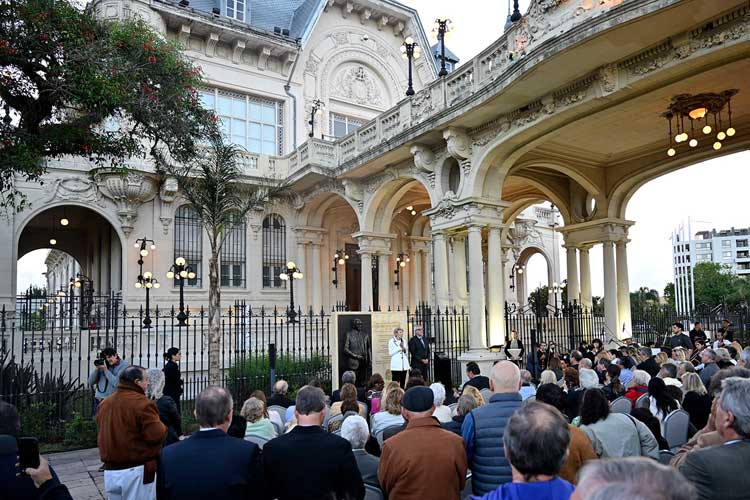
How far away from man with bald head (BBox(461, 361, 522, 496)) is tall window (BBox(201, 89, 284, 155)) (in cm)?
2289

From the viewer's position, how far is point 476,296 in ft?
52.5

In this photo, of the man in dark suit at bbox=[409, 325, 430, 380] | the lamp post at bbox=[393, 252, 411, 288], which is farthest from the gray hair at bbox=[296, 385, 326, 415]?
the lamp post at bbox=[393, 252, 411, 288]

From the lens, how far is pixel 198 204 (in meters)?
13.6

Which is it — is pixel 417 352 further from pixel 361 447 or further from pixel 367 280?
pixel 361 447

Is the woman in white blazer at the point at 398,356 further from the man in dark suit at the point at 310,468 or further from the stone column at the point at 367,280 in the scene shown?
the man in dark suit at the point at 310,468

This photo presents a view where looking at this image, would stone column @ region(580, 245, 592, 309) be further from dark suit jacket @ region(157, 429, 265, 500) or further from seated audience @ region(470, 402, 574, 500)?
seated audience @ region(470, 402, 574, 500)

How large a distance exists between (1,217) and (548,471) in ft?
75.4

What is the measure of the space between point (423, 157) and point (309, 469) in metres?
14.9

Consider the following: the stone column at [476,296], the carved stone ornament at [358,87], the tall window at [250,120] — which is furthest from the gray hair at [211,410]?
the carved stone ornament at [358,87]

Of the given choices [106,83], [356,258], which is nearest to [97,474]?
[106,83]

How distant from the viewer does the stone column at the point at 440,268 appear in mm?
17500

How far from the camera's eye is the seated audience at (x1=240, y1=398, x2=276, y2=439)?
17.4 feet

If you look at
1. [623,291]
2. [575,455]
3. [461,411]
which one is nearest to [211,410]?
[575,455]

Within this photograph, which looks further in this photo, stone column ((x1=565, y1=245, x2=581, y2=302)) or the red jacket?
stone column ((x1=565, y1=245, x2=581, y2=302))
